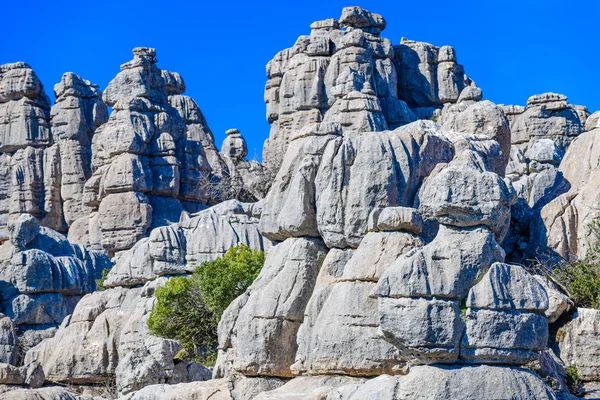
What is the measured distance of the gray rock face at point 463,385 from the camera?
13023 millimetres

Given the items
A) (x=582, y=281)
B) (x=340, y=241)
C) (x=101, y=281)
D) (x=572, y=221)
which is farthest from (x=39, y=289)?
(x=582, y=281)

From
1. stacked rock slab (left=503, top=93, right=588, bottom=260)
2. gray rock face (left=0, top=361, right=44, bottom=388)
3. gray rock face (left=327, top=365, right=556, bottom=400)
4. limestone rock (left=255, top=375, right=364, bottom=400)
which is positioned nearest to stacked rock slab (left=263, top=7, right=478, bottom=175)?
stacked rock slab (left=503, top=93, right=588, bottom=260)

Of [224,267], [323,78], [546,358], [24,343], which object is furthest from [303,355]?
[323,78]

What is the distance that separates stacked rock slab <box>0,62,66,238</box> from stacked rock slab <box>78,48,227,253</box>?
14.5 ft

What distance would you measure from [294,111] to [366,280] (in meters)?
29.2

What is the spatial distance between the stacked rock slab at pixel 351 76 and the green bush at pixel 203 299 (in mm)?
16220

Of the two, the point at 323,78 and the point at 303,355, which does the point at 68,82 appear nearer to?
the point at 323,78

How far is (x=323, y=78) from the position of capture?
45.4 meters

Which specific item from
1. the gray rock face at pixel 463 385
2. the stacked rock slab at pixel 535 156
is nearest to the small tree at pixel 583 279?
the stacked rock slab at pixel 535 156

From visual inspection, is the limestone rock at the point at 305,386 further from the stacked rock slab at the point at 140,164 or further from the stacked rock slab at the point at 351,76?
the stacked rock slab at the point at 351,76

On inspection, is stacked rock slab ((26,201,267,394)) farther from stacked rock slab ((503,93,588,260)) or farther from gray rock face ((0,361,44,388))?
stacked rock slab ((503,93,588,260))

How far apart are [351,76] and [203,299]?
1833 cm

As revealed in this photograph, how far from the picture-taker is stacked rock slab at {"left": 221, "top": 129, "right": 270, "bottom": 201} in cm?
4021

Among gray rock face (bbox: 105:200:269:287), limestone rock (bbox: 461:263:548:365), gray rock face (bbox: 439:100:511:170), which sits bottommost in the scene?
limestone rock (bbox: 461:263:548:365)
